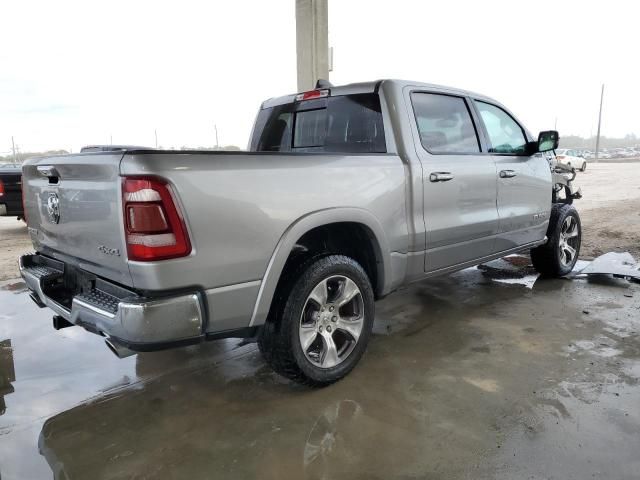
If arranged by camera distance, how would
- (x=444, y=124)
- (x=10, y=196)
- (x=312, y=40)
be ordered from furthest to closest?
(x=312, y=40), (x=10, y=196), (x=444, y=124)

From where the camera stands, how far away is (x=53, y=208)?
2.76m

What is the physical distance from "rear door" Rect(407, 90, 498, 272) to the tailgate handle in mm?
2243

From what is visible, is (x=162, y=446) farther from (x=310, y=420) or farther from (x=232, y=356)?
(x=232, y=356)

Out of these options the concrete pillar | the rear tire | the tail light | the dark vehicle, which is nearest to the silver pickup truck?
the tail light

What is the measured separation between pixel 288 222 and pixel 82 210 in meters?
1.04

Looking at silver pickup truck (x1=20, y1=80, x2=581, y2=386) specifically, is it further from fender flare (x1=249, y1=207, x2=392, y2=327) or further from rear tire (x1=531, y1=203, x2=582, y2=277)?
rear tire (x1=531, y1=203, x2=582, y2=277)

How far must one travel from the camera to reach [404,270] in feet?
11.0

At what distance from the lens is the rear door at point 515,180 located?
416 cm

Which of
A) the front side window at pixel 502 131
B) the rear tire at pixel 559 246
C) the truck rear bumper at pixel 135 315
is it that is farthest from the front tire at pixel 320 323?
the rear tire at pixel 559 246

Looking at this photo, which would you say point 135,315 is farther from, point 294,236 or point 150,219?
point 294,236

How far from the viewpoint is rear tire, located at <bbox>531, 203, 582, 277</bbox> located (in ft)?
16.8

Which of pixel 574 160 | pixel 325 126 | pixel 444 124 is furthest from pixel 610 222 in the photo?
pixel 574 160

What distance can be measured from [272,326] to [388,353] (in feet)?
3.67

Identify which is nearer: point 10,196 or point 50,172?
point 50,172
